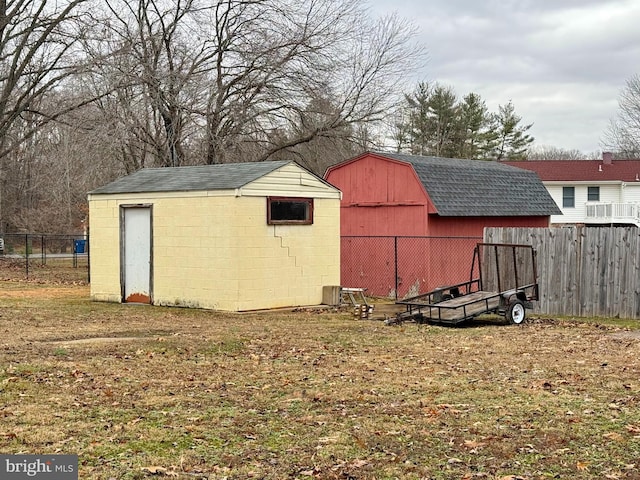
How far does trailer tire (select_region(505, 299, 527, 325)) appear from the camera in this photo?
586 inches

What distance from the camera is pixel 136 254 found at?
59.6 feet

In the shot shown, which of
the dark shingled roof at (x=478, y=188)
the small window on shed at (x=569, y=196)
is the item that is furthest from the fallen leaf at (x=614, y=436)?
the small window on shed at (x=569, y=196)

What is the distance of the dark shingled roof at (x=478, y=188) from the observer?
21.8 m

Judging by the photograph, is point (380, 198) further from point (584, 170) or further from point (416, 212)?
point (584, 170)

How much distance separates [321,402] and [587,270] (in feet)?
35.4

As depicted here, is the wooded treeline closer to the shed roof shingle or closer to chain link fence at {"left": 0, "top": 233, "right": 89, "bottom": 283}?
chain link fence at {"left": 0, "top": 233, "right": 89, "bottom": 283}

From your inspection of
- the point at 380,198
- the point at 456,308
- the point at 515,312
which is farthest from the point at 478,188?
the point at 456,308

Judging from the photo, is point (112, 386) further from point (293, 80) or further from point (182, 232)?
point (293, 80)

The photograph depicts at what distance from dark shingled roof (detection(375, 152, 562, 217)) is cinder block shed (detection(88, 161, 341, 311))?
4.34 metres

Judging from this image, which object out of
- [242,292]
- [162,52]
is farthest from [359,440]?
[162,52]

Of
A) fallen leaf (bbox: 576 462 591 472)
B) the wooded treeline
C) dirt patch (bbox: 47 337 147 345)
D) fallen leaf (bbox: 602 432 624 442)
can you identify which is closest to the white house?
the wooded treeline

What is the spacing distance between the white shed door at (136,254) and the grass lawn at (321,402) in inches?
178

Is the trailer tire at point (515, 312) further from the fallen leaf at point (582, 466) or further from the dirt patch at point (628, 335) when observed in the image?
the fallen leaf at point (582, 466)

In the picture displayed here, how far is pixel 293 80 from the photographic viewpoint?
26578mm
